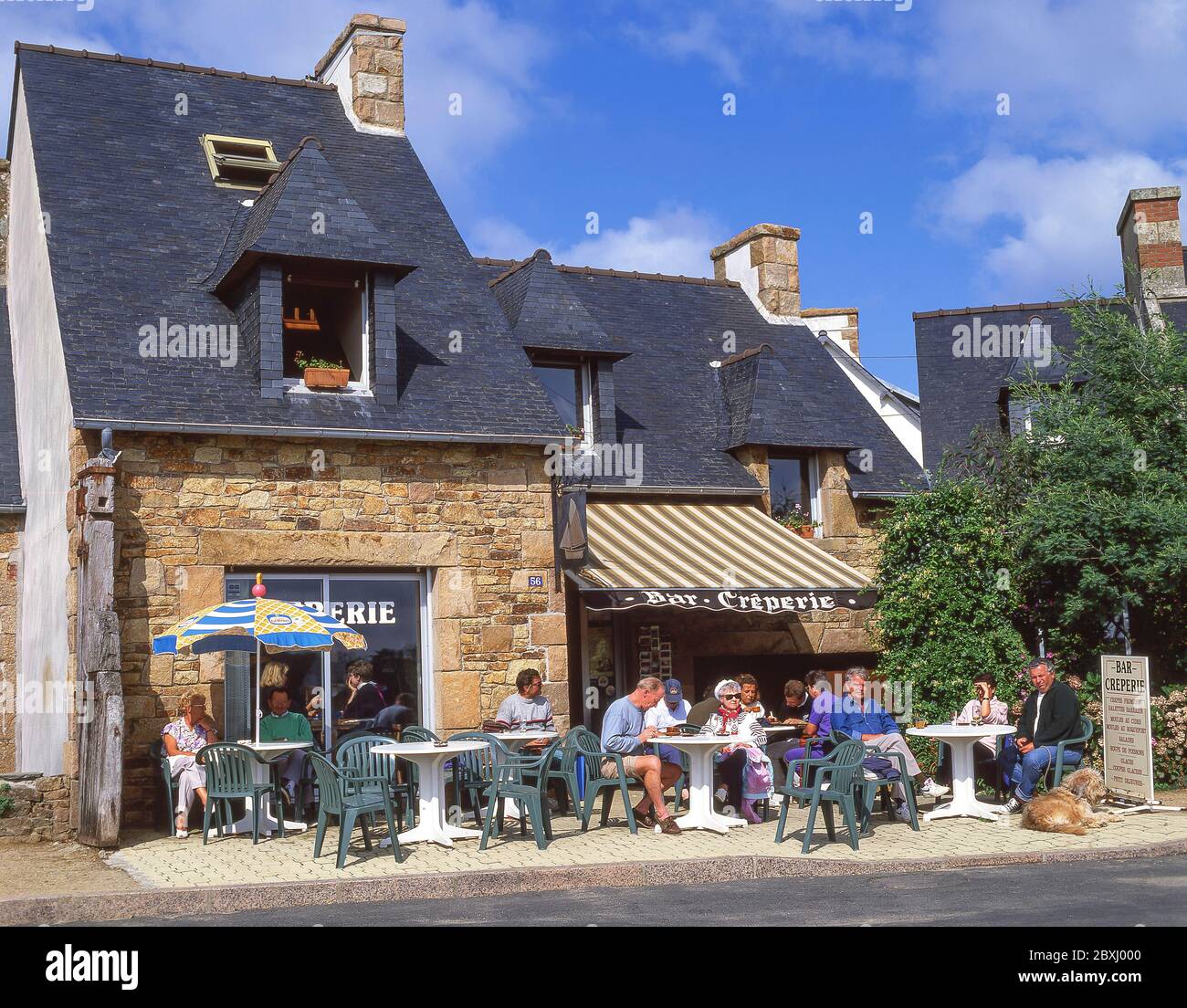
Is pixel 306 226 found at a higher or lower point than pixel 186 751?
higher

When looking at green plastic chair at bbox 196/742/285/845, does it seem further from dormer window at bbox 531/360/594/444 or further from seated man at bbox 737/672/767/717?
dormer window at bbox 531/360/594/444

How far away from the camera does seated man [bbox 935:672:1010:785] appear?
1311 centimetres

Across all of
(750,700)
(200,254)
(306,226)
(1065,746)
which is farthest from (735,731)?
(200,254)

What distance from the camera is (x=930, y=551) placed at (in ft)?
49.3

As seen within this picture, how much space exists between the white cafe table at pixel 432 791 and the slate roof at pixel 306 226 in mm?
5416

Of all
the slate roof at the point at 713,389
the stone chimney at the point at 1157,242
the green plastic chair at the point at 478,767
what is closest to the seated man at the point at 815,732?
the green plastic chair at the point at 478,767

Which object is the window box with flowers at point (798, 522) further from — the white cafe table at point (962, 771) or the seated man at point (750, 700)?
the white cafe table at point (962, 771)

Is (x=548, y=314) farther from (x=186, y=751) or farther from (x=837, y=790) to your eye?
(x=837, y=790)

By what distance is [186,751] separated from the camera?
12.2 m

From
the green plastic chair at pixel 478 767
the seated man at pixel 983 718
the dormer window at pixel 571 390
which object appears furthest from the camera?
the dormer window at pixel 571 390

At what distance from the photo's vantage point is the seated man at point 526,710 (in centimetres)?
1300

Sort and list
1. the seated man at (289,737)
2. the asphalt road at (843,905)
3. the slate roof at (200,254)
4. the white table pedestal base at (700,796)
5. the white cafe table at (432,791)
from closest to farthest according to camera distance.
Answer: the asphalt road at (843,905), the white cafe table at (432,791), the white table pedestal base at (700,796), the seated man at (289,737), the slate roof at (200,254)

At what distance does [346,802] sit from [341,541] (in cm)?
370
